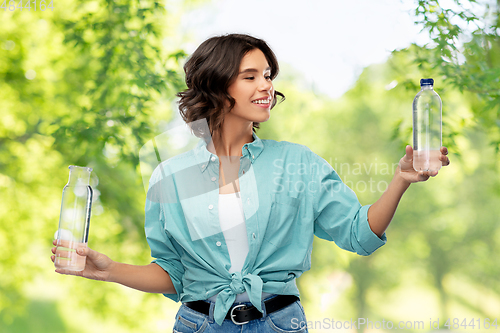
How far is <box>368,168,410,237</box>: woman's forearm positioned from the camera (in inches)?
42.4

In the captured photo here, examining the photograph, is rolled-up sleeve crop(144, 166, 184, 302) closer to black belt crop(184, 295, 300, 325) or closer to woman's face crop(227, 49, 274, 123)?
black belt crop(184, 295, 300, 325)

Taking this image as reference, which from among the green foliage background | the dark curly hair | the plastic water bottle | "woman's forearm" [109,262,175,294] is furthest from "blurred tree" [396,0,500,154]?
"woman's forearm" [109,262,175,294]

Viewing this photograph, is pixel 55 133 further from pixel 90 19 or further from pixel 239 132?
pixel 239 132

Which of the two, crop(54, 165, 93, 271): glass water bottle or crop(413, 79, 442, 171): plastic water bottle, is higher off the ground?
crop(413, 79, 442, 171): plastic water bottle

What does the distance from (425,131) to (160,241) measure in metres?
1.03

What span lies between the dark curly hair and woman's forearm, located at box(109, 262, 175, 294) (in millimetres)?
491

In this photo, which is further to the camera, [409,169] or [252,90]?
[252,90]

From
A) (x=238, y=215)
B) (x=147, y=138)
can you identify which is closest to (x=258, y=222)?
(x=238, y=215)

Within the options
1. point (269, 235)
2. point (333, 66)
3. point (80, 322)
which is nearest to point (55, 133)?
point (269, 235)

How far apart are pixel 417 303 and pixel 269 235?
10.3 m

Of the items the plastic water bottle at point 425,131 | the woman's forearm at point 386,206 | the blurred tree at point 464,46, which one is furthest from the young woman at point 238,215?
the blurred tree at point 464,46

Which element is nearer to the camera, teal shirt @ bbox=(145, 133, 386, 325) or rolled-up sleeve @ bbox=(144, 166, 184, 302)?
teal shirt @ bbox=(145, 133, 386, 325)

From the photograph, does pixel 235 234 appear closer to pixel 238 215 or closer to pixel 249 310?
pixel 238 215

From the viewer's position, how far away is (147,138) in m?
3.21
